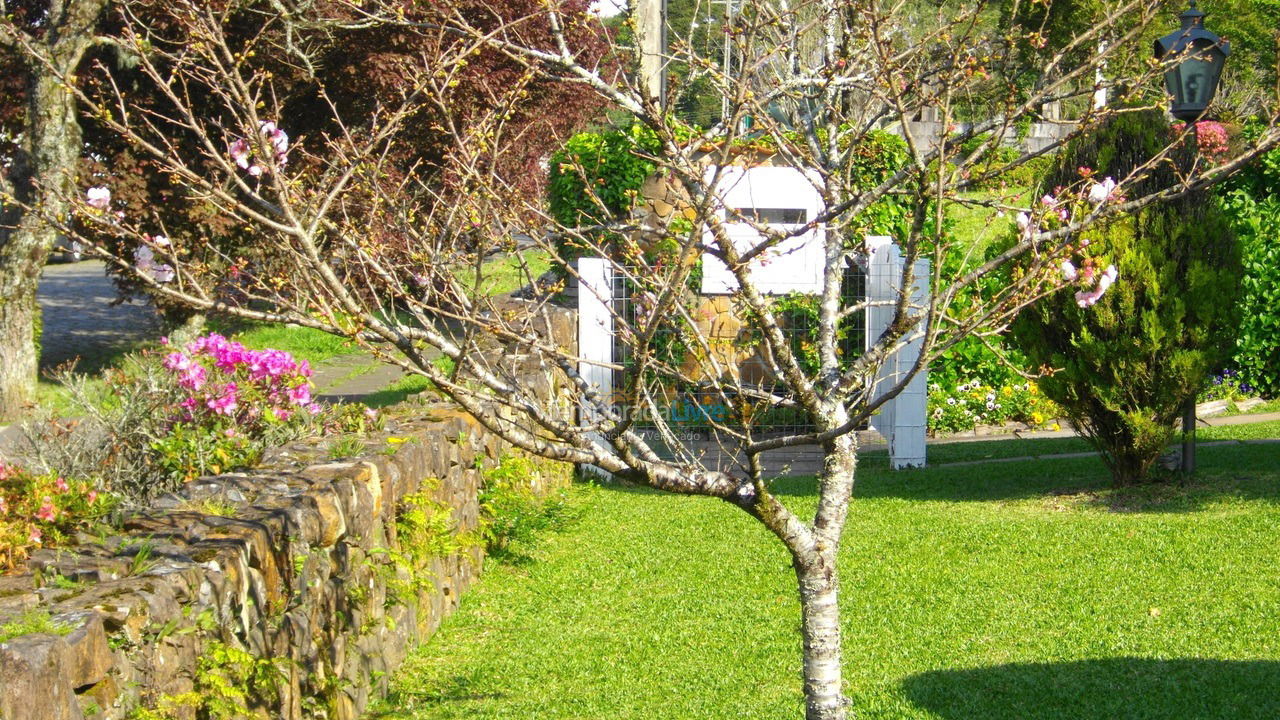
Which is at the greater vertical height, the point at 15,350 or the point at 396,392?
the point at 15,350

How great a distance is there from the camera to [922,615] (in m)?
6.15

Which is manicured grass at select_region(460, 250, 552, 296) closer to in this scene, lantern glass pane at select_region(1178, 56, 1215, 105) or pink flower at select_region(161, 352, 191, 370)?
pink flower at select_region(161, 352, 191, 370)

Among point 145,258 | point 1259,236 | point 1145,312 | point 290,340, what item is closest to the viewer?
point 145,258

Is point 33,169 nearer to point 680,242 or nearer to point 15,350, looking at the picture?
point 15,350

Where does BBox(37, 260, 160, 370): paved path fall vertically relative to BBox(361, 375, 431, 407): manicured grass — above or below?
above

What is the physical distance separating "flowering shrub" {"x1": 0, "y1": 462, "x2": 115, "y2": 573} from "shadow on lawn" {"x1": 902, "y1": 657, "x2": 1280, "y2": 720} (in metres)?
3.36

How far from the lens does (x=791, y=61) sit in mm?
4703

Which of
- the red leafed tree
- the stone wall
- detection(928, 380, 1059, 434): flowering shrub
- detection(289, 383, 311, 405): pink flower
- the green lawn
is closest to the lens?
the stone wall

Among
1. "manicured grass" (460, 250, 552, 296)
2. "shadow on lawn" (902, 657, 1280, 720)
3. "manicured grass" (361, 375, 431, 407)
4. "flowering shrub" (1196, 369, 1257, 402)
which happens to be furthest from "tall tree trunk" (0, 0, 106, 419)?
"flowering shrub" (1196, 369, 1257, 402)

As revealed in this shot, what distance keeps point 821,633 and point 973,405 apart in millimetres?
9158

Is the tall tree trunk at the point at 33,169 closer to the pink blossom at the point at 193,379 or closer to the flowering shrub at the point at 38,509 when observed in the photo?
the pink blossom at the point at 193,379

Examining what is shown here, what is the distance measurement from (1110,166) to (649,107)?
5886mm

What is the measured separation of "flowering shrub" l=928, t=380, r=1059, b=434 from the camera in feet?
41.0

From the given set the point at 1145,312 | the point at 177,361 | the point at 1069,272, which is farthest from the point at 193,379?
the point at 1145,312
